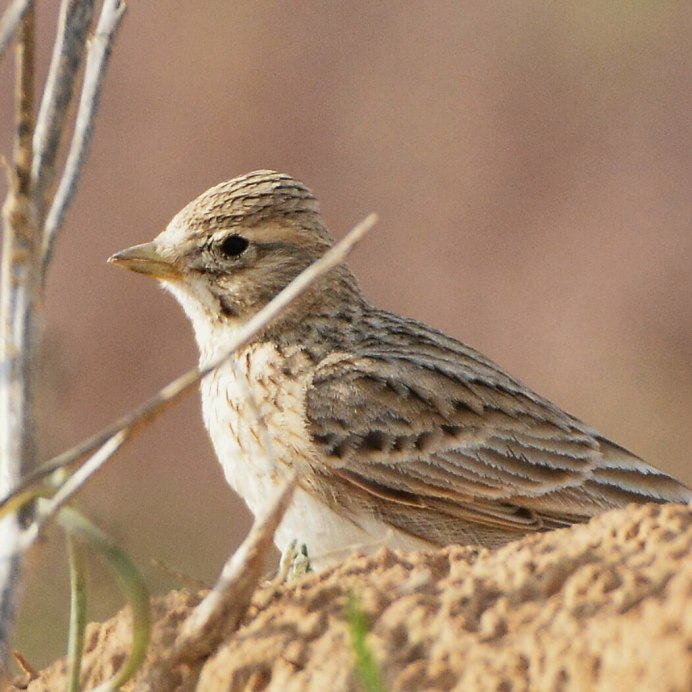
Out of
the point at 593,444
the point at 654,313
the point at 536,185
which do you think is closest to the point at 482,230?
the point at 536,185

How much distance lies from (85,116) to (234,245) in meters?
2.49

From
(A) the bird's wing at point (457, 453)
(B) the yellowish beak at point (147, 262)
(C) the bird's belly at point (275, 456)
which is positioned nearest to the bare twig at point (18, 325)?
(C) the bird's belly at point (275, 456)

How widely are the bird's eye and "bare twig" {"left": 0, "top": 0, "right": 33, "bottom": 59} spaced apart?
294 cm

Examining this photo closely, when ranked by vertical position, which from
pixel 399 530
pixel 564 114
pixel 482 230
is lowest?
pixel 399 530

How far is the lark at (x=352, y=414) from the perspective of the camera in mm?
5449

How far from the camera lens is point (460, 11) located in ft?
55.2

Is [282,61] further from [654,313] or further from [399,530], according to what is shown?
[399,530]

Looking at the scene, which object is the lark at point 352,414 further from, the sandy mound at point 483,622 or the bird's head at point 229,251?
the sandy mound at point 483,622

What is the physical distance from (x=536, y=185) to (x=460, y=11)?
7.12ft

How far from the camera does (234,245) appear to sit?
20.5 feet

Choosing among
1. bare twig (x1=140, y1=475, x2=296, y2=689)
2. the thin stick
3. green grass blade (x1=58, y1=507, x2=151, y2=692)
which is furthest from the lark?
the thin stick

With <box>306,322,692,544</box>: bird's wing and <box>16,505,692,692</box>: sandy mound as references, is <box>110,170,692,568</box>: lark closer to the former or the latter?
<box>306,322,692,544</box>: bird's wing

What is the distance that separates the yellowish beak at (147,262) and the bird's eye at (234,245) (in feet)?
0.66

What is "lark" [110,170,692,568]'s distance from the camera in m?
5.45
